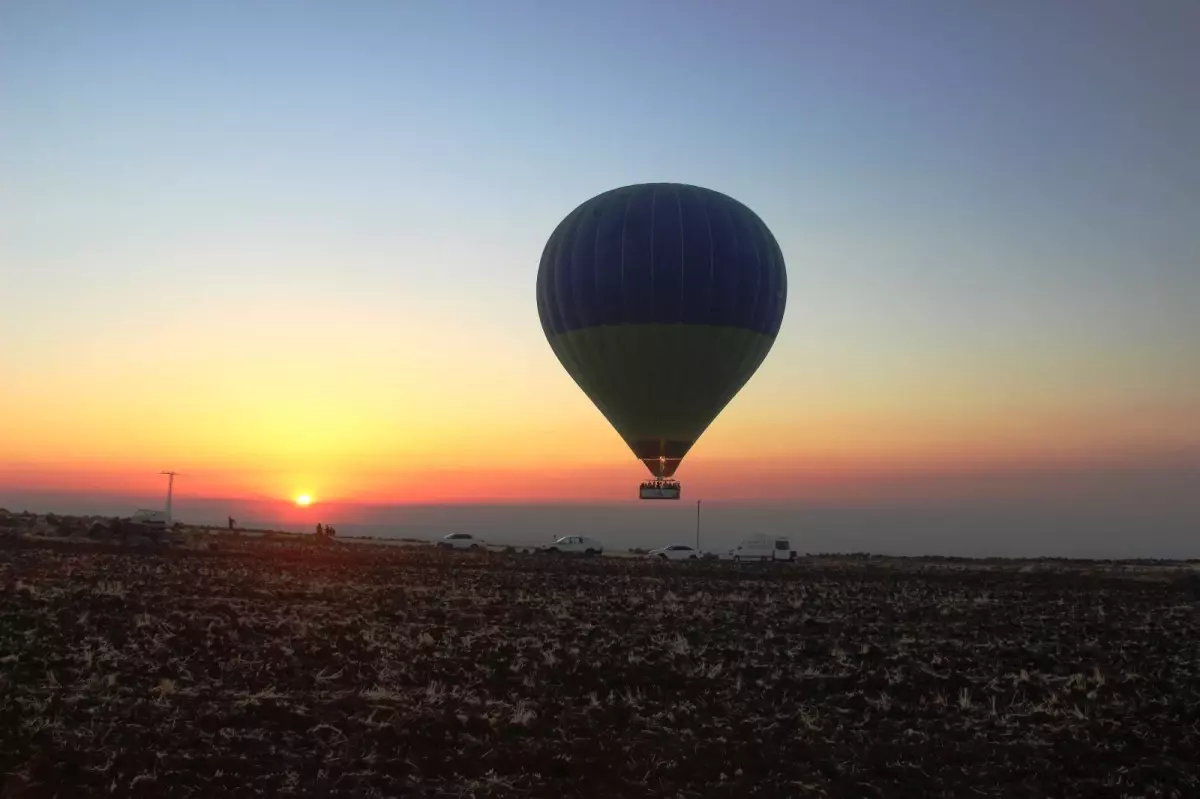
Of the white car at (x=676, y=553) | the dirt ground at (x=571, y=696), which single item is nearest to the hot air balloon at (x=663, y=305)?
the dirt ground at (x=571, y=696)

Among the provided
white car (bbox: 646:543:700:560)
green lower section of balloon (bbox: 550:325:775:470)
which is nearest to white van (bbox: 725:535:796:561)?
white car (bbox: 646:543:700:560)

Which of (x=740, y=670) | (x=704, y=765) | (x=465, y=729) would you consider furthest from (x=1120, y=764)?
(x=465, y=729)

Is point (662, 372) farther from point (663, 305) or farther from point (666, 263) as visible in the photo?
point (666, 263)

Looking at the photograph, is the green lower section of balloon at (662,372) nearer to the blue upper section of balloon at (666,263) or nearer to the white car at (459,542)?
the blue upper section of balloon at (666,263)

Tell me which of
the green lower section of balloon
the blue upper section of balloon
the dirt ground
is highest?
the blue upper section of balloon

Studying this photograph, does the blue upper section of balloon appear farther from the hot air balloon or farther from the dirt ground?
the dirt ground
